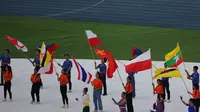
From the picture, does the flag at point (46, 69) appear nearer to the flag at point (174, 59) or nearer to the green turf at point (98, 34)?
the flag at point (174, 59)

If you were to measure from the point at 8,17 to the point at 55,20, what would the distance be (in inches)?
114

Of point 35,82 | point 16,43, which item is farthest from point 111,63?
point 16,43

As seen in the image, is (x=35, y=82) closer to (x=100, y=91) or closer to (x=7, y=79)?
(x=7, y=79)

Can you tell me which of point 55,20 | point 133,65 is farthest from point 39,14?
point 133,65

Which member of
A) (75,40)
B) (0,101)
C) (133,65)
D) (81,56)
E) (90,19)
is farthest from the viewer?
(90,19)

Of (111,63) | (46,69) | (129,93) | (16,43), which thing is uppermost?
(16,43)

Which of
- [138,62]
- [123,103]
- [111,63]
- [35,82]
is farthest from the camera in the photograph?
[35,82]

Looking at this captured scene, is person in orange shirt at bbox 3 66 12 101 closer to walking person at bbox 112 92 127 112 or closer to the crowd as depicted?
the crowd

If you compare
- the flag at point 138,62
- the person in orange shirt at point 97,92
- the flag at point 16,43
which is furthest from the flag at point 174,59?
the flag at point 16,43

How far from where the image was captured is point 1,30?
106 ft

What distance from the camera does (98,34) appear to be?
31.7m

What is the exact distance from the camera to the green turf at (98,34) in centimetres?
2909

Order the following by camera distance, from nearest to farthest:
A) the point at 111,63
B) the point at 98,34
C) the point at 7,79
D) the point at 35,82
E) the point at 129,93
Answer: the point at 129,93 < the point at 111,63 < the point at 35,82 < the point at 7,79 < the point at 98,34

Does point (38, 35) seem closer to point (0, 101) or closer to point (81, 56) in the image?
point (81, 56)
